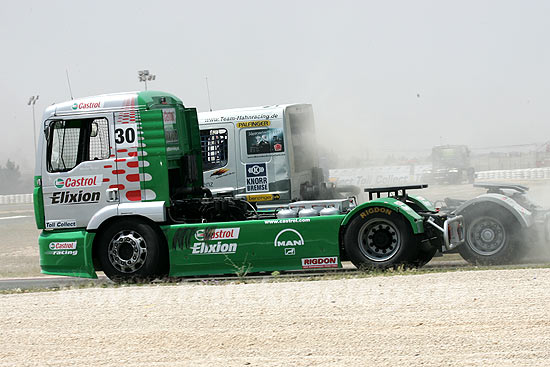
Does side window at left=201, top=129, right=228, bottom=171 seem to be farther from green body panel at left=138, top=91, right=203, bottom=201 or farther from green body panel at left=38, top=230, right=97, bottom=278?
green body panel at left=38, top=230, right=97, bottom=278

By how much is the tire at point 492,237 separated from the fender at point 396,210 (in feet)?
4.33

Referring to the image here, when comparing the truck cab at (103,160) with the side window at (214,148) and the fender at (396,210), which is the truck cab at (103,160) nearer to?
the side window at (214,148)

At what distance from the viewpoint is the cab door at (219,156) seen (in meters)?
16.1

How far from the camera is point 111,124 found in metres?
13.2

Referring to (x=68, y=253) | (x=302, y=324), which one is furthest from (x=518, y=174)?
(x=302, y=324)

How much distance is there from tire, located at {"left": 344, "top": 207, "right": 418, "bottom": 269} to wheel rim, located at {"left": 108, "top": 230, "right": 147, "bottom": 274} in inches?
133

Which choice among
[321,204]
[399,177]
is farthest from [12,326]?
[399,177]

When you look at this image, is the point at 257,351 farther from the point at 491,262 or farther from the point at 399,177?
the point at 399,177

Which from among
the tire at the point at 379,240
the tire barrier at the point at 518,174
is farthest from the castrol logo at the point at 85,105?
the tire barrier at the point at 518,174

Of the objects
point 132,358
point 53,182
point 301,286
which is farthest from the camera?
point 53,182

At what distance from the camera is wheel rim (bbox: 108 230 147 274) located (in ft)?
43.1

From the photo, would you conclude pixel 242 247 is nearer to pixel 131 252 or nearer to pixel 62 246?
pixel 131 252

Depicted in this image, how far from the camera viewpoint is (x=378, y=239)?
41.5ft

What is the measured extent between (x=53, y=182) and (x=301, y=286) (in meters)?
5.04
